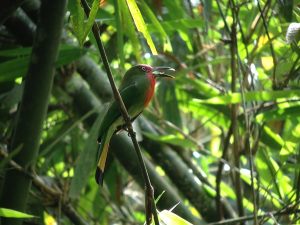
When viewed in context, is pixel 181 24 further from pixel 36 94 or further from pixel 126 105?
pixel 36 94

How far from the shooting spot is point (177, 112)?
109 inches

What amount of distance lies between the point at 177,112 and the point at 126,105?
3.44 feet

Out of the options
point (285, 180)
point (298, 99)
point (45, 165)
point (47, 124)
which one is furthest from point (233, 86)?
point (47, 124)

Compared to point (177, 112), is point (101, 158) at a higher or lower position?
higher

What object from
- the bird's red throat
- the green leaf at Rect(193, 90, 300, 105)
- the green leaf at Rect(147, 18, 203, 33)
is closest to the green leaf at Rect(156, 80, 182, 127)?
the green leaf at Rect(147, 18, 203, 33)

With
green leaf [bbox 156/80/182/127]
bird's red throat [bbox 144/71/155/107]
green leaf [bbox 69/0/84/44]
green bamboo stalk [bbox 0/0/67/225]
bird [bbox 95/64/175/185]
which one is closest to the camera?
green leaf [bbox 69/0/84/44]

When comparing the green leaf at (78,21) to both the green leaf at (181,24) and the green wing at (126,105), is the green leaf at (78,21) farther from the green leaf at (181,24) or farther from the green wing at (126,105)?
the green leaf at (181,24)

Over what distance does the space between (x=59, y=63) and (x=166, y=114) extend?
2.77ft

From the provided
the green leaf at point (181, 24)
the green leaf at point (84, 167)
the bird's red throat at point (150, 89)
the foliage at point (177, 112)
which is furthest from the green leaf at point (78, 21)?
the green leaf at point (181, 24)

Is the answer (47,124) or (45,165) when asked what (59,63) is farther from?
(47,124)

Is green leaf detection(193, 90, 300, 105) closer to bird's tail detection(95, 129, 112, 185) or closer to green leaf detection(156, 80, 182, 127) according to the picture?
bird's tail detection(95, 129, 112, 185)

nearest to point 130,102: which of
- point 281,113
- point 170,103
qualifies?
point 281,113

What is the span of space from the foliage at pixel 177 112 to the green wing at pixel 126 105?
4.6 inches

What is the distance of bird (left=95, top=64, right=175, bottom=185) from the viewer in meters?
1.60
